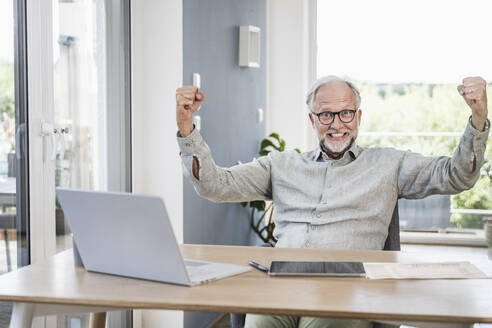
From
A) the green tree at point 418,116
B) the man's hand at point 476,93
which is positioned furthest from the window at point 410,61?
the man's hand at point 476,93

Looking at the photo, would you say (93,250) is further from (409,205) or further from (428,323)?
(409,205)

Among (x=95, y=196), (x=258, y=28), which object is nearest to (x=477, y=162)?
(x=95, y=196)

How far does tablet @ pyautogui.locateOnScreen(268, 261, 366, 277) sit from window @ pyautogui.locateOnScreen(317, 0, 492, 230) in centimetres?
384

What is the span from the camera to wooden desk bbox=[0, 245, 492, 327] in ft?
4.38

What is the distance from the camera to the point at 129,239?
60.6 inches

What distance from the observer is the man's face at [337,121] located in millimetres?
2420

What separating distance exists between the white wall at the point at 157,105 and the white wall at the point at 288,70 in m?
2.13

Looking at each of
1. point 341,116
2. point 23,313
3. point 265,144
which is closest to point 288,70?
point 265,144

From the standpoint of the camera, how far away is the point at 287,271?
1.65 meters

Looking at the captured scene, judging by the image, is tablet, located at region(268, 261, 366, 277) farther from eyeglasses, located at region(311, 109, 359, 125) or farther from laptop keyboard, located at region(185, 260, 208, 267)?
eyeglasses, located at region(311, 109, 359, 125)

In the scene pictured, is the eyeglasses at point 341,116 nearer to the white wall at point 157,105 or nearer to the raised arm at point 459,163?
the raised arm at point 459,163

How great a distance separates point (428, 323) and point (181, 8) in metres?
2.34

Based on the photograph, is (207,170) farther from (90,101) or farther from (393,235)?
(90,101)

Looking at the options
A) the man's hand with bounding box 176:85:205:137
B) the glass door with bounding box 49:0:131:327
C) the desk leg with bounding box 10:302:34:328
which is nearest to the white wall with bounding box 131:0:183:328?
the glass door with bounding box 49:0:131:327
